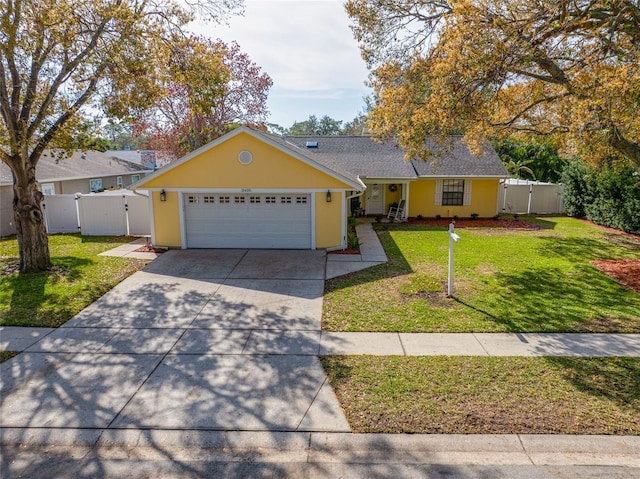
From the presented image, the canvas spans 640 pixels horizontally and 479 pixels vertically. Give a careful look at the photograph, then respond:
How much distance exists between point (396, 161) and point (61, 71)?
583 inches

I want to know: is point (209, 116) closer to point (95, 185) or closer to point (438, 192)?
point (95, 185)

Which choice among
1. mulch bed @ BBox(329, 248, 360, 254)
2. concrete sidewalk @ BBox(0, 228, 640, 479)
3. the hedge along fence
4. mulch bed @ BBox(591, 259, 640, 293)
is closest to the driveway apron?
concrete sidewalk @ BBox(0, 228, 640, 479)

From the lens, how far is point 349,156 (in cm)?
2183

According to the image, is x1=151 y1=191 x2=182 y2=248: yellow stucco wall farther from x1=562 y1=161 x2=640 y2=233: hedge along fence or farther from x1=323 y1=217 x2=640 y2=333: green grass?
x1=562 y1=161 x2=640 y2=233: hedge along fence

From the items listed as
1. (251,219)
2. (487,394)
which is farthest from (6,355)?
(251,219)

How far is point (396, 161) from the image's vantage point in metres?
21.2

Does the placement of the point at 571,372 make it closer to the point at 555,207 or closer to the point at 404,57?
the point at 404,57

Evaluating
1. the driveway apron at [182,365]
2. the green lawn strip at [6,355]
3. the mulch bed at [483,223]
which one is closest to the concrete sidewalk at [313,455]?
the driveway apron at [182,365]

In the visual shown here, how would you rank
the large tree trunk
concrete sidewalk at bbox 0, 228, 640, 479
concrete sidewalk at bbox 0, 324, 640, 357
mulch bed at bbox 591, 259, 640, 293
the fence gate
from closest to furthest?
concrete sidewalk at bbox 0, 228, 640, 479 → concrete sidewalk at bbox 0, 324, 640, 357 → mulch bed at bbox 591, 259, 640, 293 → the large tree trunk → the fence gate

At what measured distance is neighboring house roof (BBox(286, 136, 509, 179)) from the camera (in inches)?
793

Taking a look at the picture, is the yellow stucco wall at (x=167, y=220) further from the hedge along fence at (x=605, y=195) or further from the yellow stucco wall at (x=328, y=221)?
the hedge along fence at (x=605, y=195)

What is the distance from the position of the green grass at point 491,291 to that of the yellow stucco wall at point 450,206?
213 inches

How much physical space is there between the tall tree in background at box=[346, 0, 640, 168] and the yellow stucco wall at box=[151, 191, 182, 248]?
762cm

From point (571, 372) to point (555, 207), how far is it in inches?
742
